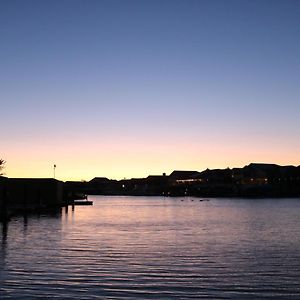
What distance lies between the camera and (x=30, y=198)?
2995 inches

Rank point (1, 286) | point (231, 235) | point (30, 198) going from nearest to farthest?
point (1, 286) → point (231, 235) → point (30, 198)

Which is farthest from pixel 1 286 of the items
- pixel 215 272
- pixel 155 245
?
pixel 155 245

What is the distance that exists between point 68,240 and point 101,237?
10.0ft

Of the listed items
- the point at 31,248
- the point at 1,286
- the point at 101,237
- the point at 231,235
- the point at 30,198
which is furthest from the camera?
the point at 30,198

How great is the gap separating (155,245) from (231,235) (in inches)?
384

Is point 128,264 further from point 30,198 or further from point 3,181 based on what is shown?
point 30,198

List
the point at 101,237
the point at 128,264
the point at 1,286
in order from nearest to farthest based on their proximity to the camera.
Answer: the point at 1,286, the point at 128,264, the point at 101,237

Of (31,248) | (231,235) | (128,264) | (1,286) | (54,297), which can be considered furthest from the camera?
(231,235)

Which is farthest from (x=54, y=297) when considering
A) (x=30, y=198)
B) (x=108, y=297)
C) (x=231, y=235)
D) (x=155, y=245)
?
(x=30, y=198)

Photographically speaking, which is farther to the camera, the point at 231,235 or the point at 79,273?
the point at 231,235

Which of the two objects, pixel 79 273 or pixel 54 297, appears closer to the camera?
pixel 54 297

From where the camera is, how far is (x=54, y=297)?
1500 cm

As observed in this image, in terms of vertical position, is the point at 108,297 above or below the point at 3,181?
below

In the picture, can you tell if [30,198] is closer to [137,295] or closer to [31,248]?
[31,248]
